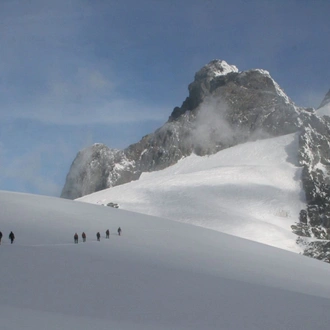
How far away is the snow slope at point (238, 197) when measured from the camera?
249 ft

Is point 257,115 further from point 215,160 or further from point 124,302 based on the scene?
point 124,302

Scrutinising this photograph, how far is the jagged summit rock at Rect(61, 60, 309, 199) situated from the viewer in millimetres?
131250

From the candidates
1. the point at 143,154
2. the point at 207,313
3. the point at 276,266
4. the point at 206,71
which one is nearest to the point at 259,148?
the point at 143,154

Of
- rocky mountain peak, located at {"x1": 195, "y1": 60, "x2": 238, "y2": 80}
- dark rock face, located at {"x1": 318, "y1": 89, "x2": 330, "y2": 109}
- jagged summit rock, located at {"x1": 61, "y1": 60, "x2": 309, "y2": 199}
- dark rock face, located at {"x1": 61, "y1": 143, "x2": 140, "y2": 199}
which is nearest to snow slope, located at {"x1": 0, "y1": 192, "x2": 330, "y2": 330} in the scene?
jagged summit rock, located at {"x1": 61, "y1": 60, "x2": 309, "y2": 199}

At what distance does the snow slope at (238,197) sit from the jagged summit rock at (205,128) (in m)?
13.1

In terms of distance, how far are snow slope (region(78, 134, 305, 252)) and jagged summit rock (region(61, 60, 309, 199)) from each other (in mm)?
13111

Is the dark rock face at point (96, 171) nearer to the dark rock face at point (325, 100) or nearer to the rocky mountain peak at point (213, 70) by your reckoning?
the rocky mountain peak at point (213, 70)

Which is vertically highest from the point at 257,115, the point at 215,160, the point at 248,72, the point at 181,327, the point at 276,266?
the point at 248,72

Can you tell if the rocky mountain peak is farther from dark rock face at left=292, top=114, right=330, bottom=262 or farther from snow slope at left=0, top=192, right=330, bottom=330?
snow slope at left=0, top=192, right=330, bottom=330

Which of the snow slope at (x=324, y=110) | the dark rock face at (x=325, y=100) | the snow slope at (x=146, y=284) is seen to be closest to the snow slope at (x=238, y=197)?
the snow slope at (x=324, y=110)

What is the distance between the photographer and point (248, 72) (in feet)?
502

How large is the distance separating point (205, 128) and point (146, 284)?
123 metres

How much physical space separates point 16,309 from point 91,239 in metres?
16.0

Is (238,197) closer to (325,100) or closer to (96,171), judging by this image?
(96,171)
